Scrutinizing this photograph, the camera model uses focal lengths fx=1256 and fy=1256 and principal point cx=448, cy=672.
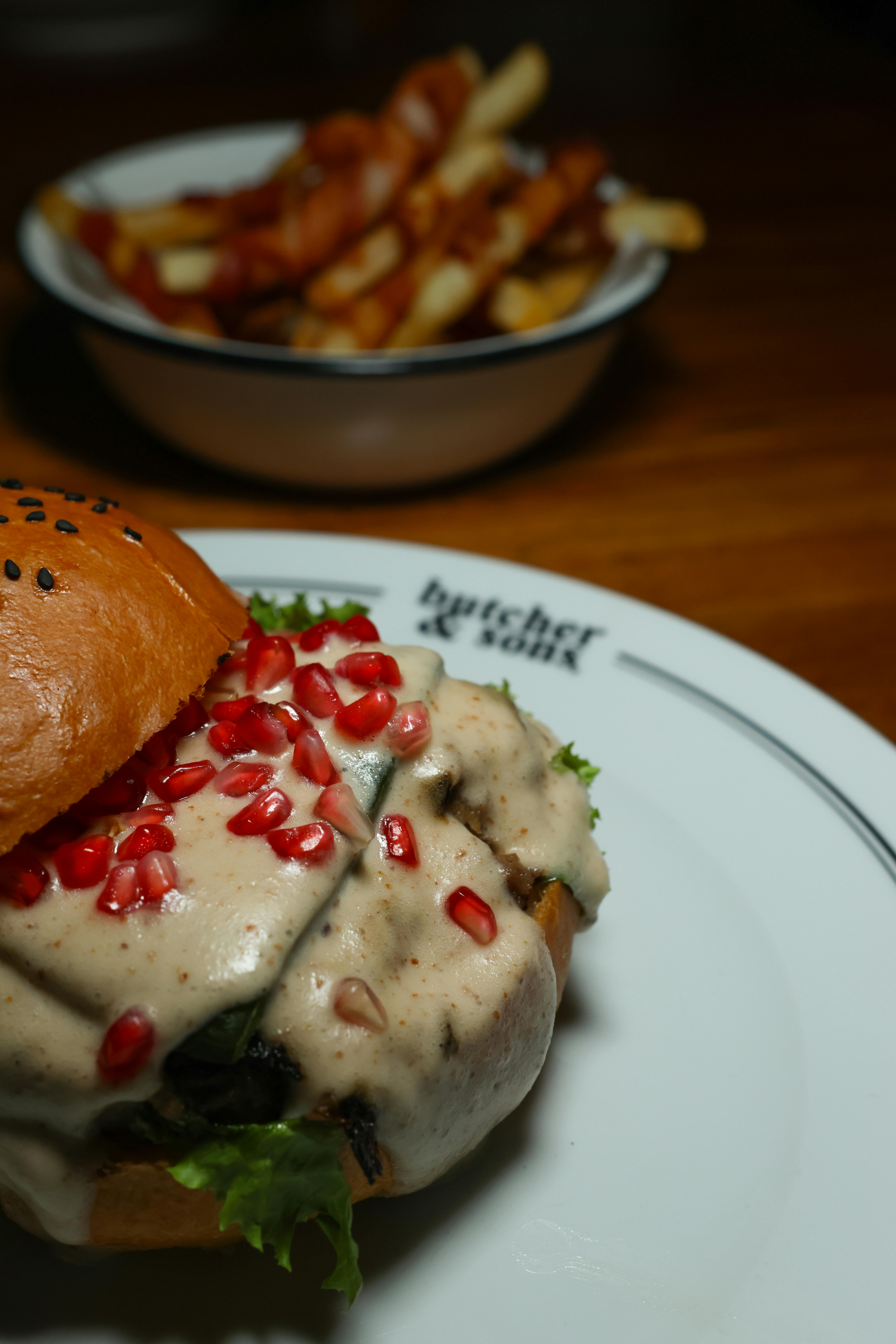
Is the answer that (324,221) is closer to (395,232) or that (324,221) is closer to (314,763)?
(395,232)

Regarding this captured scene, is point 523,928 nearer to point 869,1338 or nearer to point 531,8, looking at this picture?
point 869,1338

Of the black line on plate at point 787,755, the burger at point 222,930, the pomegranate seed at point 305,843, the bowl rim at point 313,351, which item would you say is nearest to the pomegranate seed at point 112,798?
the burger at point 222,930

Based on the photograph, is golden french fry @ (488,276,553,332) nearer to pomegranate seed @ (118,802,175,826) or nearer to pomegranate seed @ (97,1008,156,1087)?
pomegranate seed @ (118,802,175,826)

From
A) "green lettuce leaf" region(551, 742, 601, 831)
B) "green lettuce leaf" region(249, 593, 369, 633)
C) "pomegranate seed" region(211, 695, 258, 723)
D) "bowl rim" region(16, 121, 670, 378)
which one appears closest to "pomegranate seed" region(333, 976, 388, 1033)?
"pomegranate seed" region(211, 695, 258, 723)

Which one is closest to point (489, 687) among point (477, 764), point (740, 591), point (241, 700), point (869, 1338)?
point (477, 764)

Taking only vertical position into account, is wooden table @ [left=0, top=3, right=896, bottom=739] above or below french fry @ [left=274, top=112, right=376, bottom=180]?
below

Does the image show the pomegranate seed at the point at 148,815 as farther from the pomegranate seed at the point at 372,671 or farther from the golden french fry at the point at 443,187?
the golden french fry at the point at 443,187
